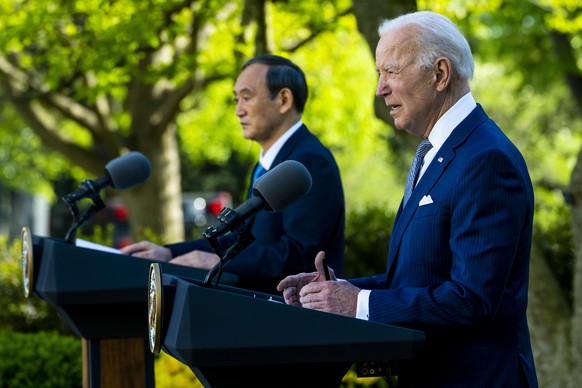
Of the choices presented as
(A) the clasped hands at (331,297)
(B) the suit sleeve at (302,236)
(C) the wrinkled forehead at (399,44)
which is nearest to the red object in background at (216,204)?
(B) the suit sleeve at (302,236)

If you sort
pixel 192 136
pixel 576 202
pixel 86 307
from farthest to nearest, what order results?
pixel 192 136, pixel 576 202, pixel 86 307

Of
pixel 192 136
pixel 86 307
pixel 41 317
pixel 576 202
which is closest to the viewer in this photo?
pixel 86 307

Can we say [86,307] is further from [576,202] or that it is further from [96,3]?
[96,3]

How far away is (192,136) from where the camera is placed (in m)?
19.3

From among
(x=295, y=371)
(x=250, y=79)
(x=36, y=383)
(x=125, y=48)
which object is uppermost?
(x=125, y=48)

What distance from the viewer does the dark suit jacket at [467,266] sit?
2.71m

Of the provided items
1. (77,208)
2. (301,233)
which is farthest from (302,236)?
(77,208)

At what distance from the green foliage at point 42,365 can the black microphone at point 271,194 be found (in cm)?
456

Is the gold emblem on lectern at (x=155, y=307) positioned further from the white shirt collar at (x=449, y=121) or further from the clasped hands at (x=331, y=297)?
the white shirt collar at (x=449, y=121)

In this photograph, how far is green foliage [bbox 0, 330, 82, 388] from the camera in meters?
7.06

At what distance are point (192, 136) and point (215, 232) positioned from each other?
54.6ft

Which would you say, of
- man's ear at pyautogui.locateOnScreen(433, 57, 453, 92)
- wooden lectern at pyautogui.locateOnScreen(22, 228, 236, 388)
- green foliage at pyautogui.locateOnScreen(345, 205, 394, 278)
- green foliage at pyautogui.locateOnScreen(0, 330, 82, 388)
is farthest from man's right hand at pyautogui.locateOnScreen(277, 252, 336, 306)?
green foliage at pyautogui.locateOnScreen(345, 205, 394, 278)

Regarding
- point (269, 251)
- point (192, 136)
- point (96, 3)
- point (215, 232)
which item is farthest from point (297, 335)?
point (192, 136)

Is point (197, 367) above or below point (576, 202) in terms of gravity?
below
